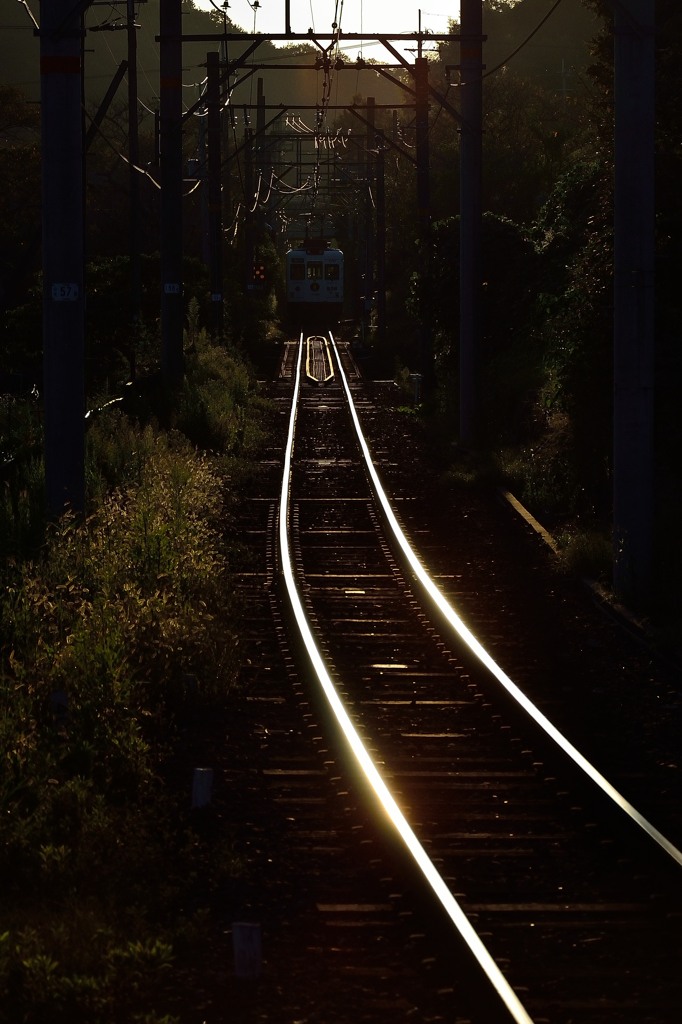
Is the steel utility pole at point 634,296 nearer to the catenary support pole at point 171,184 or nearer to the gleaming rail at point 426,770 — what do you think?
the gleaming rail at point 426,770

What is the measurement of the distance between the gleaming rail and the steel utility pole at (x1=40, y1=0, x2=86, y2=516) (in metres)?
2.21

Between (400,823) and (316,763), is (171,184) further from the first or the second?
(400,823)

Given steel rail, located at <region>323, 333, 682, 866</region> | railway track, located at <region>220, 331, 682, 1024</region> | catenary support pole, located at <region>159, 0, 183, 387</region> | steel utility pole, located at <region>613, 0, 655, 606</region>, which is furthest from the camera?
catenary support pole, located at <region>159, 0, 183, 387</region>

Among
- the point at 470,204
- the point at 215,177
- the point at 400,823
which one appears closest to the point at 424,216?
the point at 215,177

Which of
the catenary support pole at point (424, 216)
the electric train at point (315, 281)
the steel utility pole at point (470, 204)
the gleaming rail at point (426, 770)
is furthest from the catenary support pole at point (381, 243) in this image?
the gleaming rail at point (426, 770)

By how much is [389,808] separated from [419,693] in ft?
8.40

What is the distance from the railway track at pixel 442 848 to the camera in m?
5.40

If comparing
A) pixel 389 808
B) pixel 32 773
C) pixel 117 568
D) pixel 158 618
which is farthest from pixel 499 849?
pixel 117 568

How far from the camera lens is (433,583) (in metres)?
13.4

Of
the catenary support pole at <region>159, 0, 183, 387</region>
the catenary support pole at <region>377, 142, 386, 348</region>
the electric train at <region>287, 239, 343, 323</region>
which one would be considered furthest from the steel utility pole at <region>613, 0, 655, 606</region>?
the electric train at <region>287, 239, 343, 323</region>

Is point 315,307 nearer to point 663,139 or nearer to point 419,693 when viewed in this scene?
point 663,139

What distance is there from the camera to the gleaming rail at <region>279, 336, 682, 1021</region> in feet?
18.6

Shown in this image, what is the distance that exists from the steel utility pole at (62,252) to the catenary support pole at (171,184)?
12293 mm

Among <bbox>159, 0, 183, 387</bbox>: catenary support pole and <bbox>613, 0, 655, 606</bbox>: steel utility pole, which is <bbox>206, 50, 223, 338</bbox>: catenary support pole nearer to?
<bbox>159, 0, 183, 387</bbox>: catenary support pole
